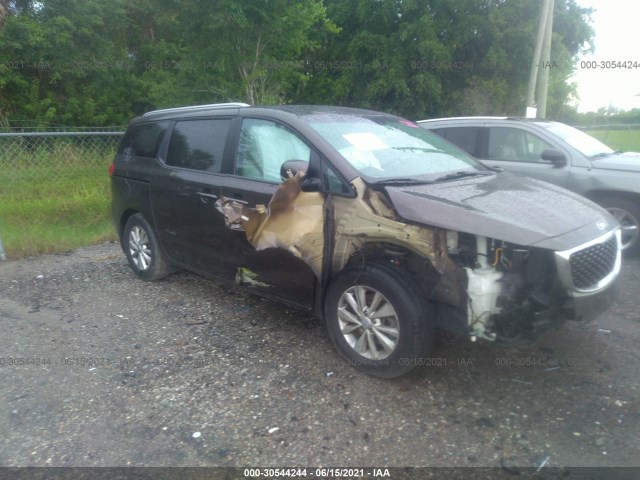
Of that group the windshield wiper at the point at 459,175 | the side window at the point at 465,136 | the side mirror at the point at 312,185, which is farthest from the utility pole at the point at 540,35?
the side mirror at the point at 312,185

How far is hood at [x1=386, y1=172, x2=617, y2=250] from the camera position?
9.77ft

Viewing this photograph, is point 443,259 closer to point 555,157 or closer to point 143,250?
point 143,250

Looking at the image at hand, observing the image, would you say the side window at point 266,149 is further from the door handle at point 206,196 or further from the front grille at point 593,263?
the front grille at point 593,263

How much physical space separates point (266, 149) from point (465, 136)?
3.93 meters

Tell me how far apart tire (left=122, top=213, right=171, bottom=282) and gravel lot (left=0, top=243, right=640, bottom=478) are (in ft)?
2.32

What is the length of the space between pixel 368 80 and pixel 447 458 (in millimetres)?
17979

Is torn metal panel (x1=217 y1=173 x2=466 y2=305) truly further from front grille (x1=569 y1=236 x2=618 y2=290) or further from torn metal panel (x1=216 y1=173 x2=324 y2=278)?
front grille (x1=569 y1=236 x2=618 y2=290)

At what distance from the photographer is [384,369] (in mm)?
3443

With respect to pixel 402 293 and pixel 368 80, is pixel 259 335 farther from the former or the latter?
pixel 368 80

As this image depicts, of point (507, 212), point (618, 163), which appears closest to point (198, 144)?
point (507, 212)

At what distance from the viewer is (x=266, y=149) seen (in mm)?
4172

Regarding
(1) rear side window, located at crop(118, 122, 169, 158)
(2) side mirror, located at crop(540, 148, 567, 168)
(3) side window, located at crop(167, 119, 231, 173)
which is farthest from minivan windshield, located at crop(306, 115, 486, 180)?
(2) side mirror, located at crop(540, 148, 567, 168)

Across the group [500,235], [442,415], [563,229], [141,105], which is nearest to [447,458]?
[442,415]

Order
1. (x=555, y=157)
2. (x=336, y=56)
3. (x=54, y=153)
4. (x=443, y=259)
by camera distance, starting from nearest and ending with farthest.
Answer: (x=443, y=259), (x=555, y=157), (x=54, y=153), (x=336, y=56)
